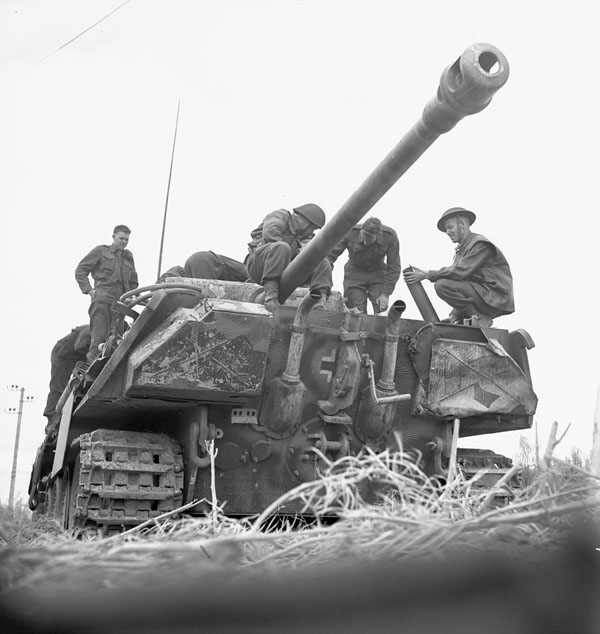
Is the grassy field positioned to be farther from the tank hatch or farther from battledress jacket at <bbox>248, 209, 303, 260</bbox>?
battledress jacket at <bbox>248, 209, 303, 260</bbox>

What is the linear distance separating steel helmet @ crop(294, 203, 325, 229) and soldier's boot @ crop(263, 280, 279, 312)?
61.0 inches

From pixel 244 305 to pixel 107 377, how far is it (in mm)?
1074

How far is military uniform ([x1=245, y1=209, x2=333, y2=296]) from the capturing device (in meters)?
6.82

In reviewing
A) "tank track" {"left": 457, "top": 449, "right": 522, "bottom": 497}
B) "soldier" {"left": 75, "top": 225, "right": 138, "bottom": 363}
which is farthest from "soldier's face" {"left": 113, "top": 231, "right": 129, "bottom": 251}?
"tank track" {"left": 457, "top": 449, "right": 522, "bottom": 497}

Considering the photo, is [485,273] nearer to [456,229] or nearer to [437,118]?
[456,229]

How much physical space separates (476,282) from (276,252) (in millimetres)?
2099

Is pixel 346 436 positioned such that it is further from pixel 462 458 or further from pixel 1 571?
pixel 1 571

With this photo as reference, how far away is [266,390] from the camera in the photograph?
6.40m

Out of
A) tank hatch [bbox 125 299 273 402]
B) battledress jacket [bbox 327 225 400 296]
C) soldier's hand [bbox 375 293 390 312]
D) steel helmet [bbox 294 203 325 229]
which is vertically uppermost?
steel helmet [bbox 294 203 325 229]

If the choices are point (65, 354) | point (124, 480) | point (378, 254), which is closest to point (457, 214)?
point (378, 254)

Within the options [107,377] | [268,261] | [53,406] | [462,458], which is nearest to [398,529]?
[107,377]

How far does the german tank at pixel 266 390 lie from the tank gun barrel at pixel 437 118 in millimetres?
13

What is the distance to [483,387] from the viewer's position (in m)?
7.00

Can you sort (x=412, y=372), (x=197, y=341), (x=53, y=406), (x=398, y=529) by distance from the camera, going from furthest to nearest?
(x=53, y=406), (x=412, y=372), (x=197, y=341), (x=398, y=529)
